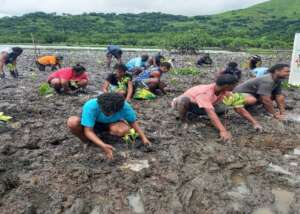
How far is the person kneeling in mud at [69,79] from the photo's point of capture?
25.0 ft

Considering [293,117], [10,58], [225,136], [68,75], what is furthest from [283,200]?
[10,58]

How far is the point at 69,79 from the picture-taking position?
772 centimetres

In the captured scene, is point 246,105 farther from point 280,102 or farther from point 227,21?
point 227,21

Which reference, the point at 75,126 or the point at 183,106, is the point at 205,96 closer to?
the point at 183,106

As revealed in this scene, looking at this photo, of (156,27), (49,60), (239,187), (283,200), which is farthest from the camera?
(156,27)

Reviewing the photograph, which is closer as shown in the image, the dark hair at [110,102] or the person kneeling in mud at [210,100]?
the dark hair at [110,102]

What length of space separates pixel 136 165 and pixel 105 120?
669 millimetres

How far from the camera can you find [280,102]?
6266 mm

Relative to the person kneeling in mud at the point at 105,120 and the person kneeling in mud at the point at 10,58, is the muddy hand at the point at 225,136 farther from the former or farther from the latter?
the person kneeling in mud at the point at 10,58

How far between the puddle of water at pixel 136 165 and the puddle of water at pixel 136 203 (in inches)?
19.8

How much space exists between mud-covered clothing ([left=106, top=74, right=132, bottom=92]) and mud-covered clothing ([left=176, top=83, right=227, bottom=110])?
175cm

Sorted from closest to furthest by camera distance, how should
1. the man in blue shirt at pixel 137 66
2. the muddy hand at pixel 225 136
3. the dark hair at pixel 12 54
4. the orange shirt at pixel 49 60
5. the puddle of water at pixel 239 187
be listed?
1. the puddle of water at pixel 239 187
2. the muddy hand at pixel 225 136
3. the man in blue shirt at pixel 137 66
4. the dark hair at pixel 12 54
5. the orange shirt at pixel 49 60

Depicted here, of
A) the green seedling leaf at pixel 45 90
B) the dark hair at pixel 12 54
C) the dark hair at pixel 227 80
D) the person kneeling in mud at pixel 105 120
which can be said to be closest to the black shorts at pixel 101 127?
the person kneeling in mud at pixel 105 120

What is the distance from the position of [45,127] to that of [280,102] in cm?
358
